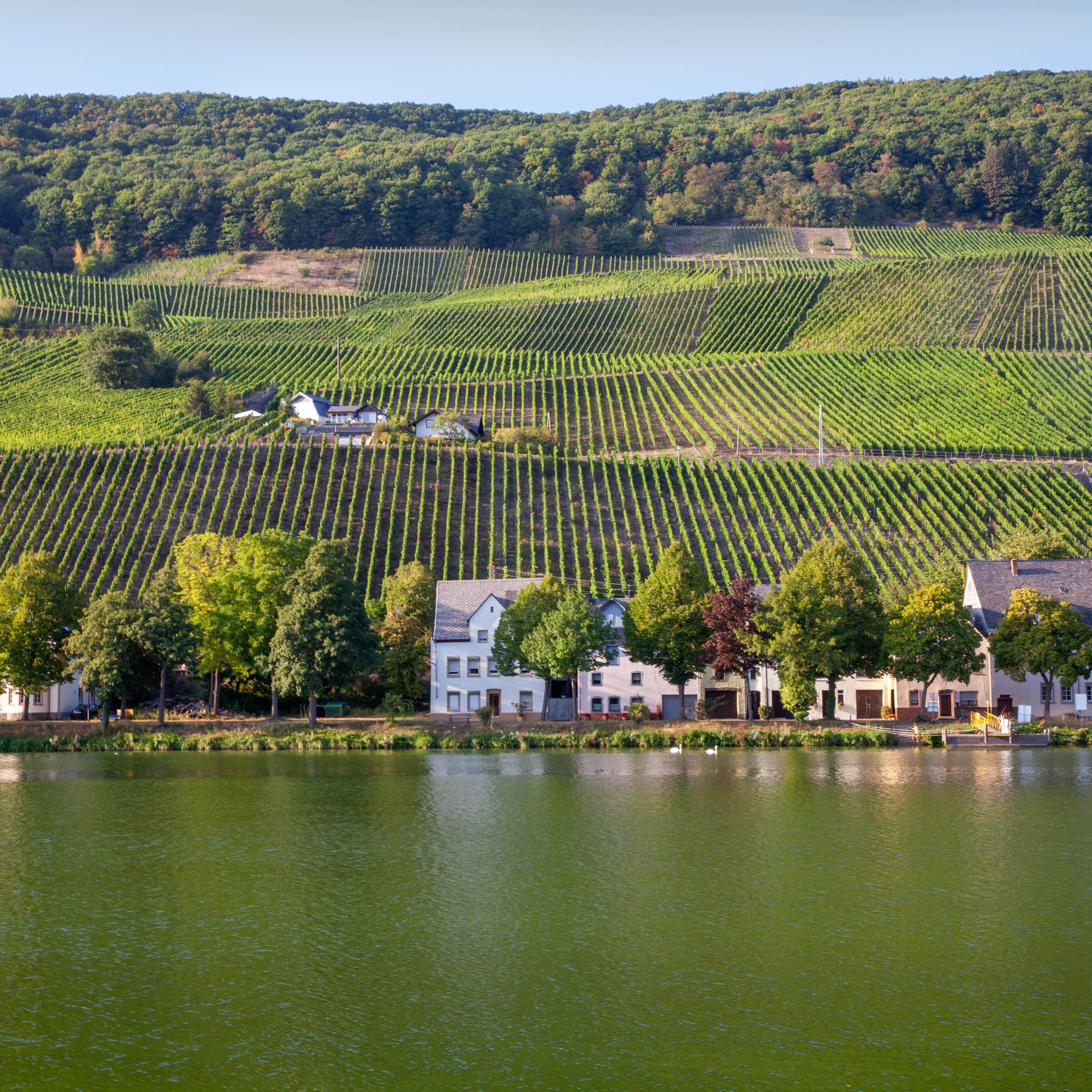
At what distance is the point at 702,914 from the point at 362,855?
954 centimetres

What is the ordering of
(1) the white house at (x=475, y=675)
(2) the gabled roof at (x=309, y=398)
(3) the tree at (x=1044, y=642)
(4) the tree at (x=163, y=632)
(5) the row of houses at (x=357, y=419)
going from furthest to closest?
(2) the gabled roof at (x=309, y=398), (5) the row of houses at (x=357, y=419), (1) the white house at (x=475, y=675), (3) the tree at (x=1044, y=642), (4) the tree at (x=163, y=632)

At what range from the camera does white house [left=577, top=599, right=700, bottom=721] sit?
208 feet

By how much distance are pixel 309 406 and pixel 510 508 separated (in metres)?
30.7

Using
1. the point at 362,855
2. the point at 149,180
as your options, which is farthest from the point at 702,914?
the point at 149,180

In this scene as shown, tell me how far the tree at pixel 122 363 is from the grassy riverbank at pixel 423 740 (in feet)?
221

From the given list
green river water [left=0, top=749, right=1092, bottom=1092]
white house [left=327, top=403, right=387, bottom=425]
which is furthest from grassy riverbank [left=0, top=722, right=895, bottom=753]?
white house [left=327, top=403, right=387, bottom=425]

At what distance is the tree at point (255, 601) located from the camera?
57.4 metres

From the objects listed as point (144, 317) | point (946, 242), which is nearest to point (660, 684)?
point (144, 317)

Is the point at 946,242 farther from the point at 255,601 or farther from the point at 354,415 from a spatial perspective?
the point at 255,601

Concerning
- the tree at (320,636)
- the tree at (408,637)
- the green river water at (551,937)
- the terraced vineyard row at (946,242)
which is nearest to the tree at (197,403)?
the tree at (408,637)

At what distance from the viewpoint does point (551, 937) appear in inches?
858

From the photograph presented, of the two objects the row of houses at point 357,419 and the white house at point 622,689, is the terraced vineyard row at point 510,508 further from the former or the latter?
the white house at point 622,689

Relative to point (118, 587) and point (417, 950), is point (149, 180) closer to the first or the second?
point (118, 587)

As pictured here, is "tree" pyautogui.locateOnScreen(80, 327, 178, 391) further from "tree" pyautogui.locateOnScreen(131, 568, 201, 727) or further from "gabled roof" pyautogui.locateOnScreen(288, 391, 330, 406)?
"tree" pyautogui.locateOnScreen(131, 568, 201, 727)
